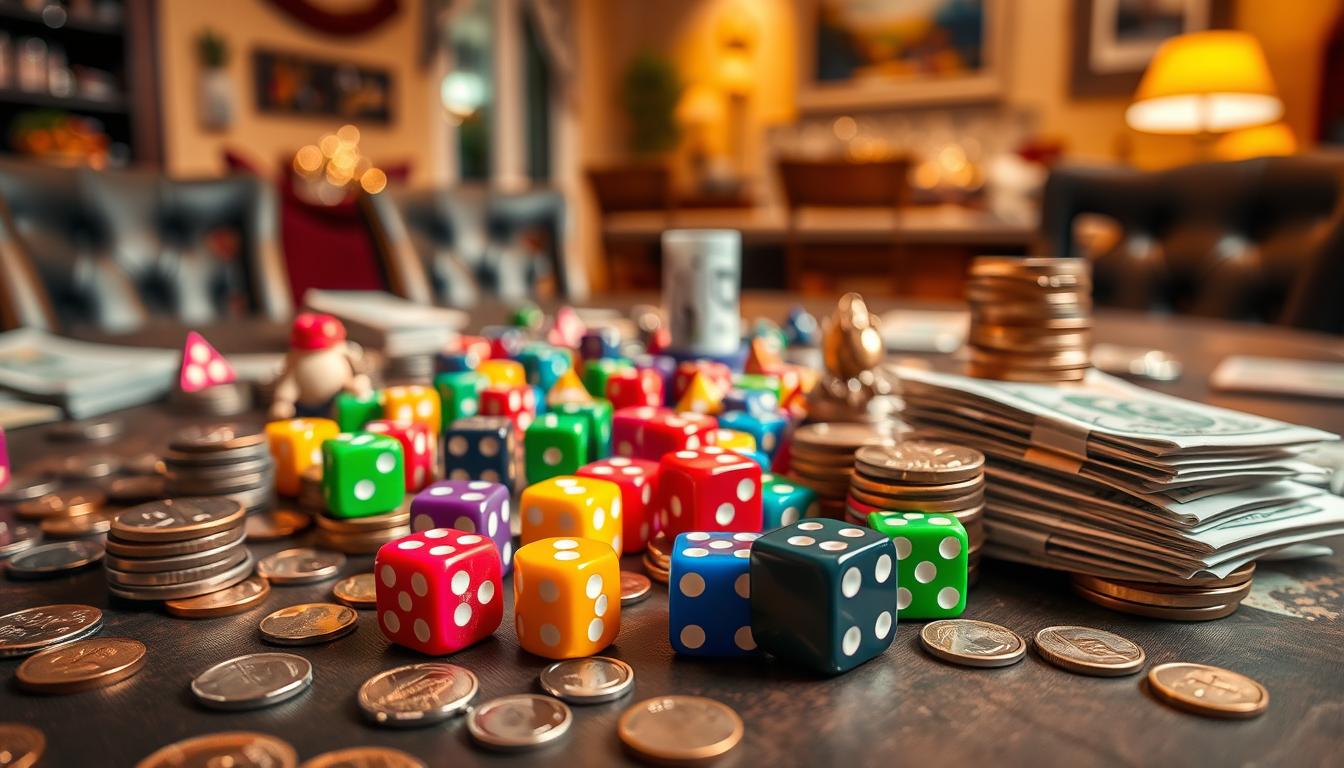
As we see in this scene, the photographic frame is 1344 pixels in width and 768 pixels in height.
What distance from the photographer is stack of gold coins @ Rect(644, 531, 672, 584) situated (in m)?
0.66

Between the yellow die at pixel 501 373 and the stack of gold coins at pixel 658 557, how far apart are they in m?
0.42

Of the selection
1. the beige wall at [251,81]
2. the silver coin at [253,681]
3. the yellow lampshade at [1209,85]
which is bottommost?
the silver coin at [253,681]

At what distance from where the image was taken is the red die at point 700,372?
1.04 m

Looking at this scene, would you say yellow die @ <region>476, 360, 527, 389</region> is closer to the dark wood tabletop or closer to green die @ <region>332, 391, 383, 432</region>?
green die @ <region>332, 391, 383, 432</region>

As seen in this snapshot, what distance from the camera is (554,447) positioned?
0.84 meters

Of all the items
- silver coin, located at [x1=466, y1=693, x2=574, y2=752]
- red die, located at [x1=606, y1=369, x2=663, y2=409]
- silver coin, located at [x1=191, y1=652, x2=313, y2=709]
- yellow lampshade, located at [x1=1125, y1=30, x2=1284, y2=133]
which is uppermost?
yellow lampshade, located at [x1=1125, y1=30, x2=1284, y2=133]

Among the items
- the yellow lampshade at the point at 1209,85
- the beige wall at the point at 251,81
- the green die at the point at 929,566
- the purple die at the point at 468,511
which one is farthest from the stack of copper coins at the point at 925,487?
the beige wall at the point at 251,81

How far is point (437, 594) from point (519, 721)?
0.36ft

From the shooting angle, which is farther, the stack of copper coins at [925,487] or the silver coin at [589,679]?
the stack of copper coins at [925,487]

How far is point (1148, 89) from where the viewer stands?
13.6 feet

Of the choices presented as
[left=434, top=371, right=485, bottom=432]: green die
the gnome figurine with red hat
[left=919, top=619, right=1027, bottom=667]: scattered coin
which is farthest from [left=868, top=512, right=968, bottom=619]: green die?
the gnome figurine with red hat

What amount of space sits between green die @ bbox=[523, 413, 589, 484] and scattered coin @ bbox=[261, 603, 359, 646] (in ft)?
0.87

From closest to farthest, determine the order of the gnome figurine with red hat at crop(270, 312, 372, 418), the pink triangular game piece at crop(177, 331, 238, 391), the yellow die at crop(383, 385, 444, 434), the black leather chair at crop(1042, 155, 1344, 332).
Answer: the yellow die at crop(383, 385, 444, 434) < the gnome figurine with red hat at crop(270, 312, 372, 418) < the pink triangular game piece at crop(177, 331, 238, 391) < the black leather chair at crop(1042, 155, 1344, 332)

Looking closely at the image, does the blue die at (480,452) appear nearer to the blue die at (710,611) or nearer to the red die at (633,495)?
the red die at (633,495)
